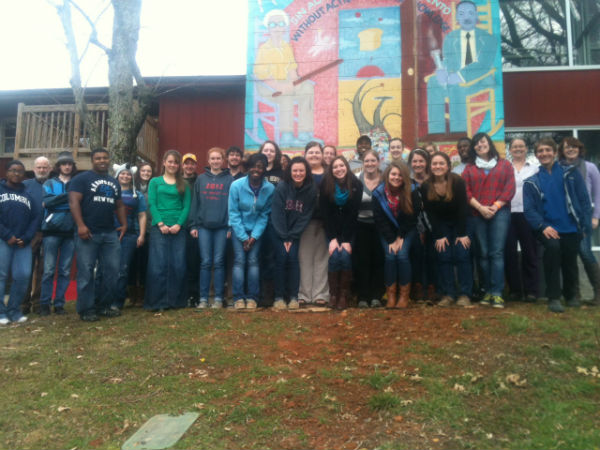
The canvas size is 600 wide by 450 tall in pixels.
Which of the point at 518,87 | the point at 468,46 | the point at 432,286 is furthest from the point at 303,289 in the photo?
the point at 518,87

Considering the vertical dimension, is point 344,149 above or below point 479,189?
above

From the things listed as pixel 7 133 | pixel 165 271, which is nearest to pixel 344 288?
pixel 165 271

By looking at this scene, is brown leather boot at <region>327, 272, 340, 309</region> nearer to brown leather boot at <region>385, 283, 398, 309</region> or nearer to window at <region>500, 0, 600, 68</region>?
brown leather boot at <region>385, 283, 398, 309</region>

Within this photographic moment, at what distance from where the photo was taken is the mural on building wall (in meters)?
9.96

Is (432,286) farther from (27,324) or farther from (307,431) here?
(27,324)

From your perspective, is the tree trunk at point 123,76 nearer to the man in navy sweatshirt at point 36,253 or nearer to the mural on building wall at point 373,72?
the man in navy sweatshirt at point 36,253

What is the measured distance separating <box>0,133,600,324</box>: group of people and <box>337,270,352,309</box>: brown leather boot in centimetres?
2

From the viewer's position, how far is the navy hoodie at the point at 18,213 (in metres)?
6.46

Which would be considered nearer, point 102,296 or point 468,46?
point 102,296

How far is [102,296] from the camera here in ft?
21.0

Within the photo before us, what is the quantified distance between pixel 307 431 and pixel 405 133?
776 cm

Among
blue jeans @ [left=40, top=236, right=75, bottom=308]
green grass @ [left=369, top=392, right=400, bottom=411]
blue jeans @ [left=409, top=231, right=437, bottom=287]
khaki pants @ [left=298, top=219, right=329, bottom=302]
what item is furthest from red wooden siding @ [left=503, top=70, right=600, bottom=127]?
blue jeans @ [left=40, top=236, right=75, bottom=308]

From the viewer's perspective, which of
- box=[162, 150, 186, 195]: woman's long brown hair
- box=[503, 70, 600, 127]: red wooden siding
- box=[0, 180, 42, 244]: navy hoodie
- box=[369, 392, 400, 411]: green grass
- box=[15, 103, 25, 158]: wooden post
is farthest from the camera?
box=[15, 103, 25, 158]: wooden post

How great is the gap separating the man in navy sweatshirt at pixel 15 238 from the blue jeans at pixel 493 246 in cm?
587
